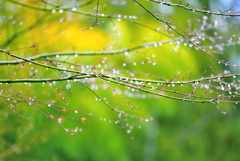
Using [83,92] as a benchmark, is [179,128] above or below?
below

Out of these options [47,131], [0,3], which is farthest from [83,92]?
[0,3]

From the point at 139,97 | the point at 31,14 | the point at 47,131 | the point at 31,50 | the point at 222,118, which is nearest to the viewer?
the point at 31,14

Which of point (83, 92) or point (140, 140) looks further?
point (140, 140)

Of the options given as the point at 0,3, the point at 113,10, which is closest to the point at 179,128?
the point at 113,10

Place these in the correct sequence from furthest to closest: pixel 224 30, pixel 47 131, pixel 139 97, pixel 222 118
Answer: pixel 222 118
pixel 139 97
pixel 224 30
pixel 47 131

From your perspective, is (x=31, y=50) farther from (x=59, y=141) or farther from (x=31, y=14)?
(x=59, y=141)

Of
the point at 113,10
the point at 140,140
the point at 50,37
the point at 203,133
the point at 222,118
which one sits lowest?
the point at 140,140
